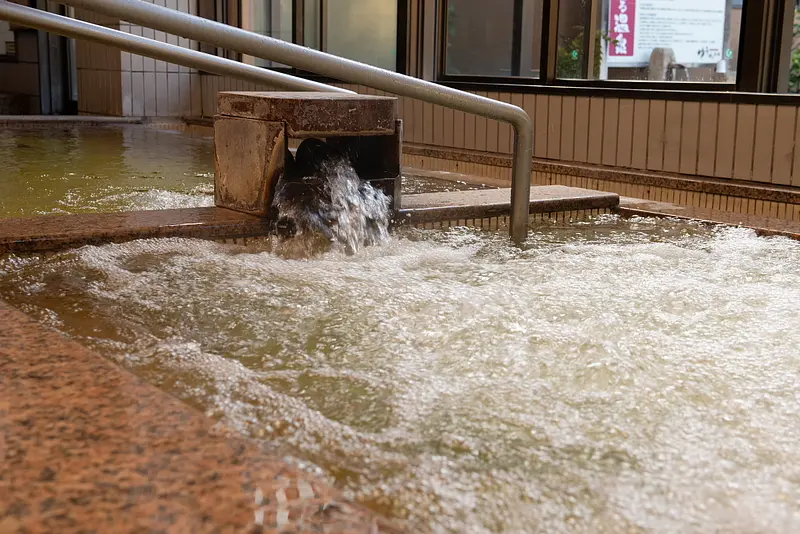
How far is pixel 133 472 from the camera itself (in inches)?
44.0

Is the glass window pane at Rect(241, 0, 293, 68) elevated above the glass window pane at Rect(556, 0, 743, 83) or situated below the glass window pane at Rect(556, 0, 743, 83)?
above

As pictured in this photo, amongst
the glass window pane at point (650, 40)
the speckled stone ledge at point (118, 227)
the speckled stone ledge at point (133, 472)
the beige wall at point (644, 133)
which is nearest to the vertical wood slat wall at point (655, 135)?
the beige wall at point (644, 133)

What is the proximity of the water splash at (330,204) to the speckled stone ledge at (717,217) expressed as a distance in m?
1.32

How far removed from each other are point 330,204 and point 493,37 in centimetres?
433

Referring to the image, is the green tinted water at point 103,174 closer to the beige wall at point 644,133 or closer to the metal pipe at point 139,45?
the metal pipe at point 139,45

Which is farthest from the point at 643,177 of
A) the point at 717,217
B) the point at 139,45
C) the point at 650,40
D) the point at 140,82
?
the point at 140,82

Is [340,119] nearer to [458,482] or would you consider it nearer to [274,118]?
[274,118]

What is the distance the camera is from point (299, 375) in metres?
1.82

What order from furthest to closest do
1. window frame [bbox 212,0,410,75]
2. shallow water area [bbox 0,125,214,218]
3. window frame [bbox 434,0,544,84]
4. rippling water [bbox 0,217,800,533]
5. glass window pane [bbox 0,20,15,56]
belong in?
glass window pane [bbox 0,20,15,56] < window frame [bbox 212,0,410,75] < window frame [bbox 434,0,544,84] < shallow water area [bbox 0,125,214,218] < rippling water [bbox 0,217,800,533]

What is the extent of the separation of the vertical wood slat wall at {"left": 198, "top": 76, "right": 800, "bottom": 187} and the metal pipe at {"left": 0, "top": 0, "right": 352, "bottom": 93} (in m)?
2.74

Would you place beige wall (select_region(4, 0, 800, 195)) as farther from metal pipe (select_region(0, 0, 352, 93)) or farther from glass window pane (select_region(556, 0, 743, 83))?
metal pipe (select_region(0, 0, 352, 93))

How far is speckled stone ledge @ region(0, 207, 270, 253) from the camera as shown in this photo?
9.25 feet

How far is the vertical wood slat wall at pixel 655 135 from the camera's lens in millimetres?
5145

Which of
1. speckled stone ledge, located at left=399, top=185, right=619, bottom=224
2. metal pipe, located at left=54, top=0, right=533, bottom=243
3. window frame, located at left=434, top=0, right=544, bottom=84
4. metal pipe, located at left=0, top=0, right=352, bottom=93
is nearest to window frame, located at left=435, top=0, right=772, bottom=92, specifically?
window frame, located at left=434, top=0, right=544, bottom=84
